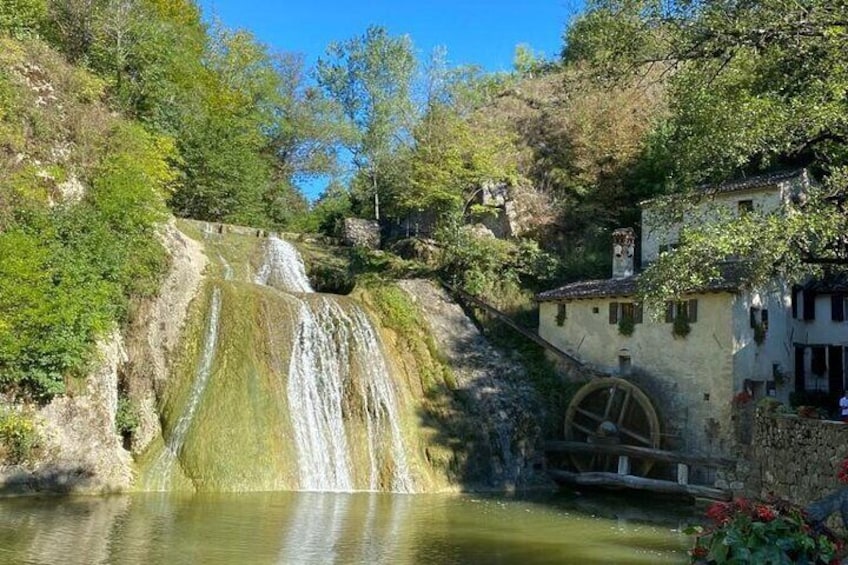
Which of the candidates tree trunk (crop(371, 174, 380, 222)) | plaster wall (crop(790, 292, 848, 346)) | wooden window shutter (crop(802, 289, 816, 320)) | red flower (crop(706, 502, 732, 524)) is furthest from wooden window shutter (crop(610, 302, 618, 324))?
red flower (crop(706, 502, 732, 524))

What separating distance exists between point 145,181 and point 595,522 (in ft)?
52.5

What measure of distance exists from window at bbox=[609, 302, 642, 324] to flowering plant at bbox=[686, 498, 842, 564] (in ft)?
61.8

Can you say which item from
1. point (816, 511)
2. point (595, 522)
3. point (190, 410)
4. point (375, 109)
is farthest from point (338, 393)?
point (375, 109)

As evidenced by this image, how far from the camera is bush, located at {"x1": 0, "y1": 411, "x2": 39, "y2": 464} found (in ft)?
56.7

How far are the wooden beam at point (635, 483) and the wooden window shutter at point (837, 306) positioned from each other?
31.9 feet

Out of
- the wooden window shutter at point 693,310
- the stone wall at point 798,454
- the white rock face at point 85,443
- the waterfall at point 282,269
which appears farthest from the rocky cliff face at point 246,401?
the stone wall at point 798,454

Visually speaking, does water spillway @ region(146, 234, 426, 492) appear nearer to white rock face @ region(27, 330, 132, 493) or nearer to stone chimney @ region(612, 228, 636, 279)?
white rock face @ region(27, 330, 132, 493)

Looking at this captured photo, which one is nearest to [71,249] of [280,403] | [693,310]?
[280,403]

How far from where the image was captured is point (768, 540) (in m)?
6.30

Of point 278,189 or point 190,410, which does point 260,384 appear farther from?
point 278,189

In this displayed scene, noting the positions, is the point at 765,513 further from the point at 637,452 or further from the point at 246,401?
the point at 637,452

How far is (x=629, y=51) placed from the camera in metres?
13.4

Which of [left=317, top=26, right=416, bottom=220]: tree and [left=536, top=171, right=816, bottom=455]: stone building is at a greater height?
[left=317, top=26, right=416, bottom=220]: tree

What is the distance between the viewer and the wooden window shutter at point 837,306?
2686 centimetres
